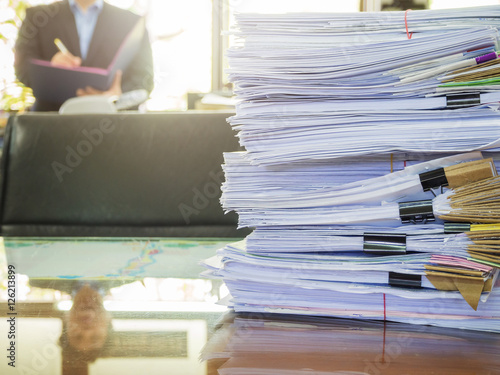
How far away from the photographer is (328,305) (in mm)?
516

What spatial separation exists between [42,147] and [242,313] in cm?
79

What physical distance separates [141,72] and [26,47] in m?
1.11

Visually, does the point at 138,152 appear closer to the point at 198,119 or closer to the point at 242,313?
the point at 198,119

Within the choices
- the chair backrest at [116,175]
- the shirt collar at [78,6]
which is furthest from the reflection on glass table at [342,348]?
the shirt collar at [78,6]

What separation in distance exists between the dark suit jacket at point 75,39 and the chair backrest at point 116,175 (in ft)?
14.6

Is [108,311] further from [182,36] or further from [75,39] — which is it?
[182,36]

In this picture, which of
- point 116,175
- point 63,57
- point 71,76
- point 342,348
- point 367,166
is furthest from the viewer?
point 63,57

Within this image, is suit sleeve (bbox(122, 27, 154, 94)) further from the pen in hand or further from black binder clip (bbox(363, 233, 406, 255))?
black binder clip (bbox(363, 233, 406, 255))

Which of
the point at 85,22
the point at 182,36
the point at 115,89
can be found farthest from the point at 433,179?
the point at 182,36

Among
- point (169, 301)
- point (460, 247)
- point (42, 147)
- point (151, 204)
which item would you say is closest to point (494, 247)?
point (460, 247)

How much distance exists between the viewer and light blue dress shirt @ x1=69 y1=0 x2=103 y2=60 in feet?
19.7

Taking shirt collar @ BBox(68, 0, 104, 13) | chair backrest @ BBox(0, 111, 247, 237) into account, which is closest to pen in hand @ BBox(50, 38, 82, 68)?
shirt collar @ BBox(68, 0, 104, 13)

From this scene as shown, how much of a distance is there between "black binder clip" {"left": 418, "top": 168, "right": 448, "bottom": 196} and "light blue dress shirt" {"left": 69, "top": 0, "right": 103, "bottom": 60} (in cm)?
597

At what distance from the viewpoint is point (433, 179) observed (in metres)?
0.50
